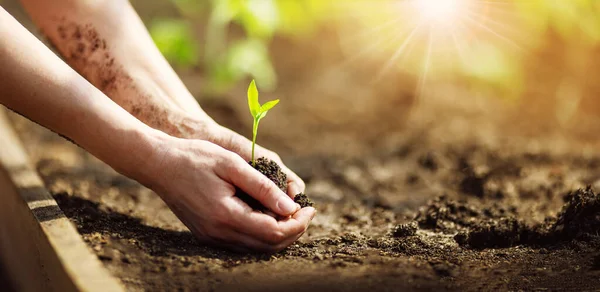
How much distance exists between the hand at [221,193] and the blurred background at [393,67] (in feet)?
4.87

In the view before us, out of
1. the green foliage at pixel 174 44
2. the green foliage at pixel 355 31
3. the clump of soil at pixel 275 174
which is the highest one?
the green foliage at pixel 355 31

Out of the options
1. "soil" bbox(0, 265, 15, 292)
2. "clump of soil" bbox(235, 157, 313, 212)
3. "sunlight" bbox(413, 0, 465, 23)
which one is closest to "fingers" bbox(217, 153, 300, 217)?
"clump of soil" bbox(235, 157, 313, 212)

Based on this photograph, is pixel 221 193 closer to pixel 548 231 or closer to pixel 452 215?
pixel 452 215

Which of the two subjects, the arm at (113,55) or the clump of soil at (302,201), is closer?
the clump of soil at (302,201)

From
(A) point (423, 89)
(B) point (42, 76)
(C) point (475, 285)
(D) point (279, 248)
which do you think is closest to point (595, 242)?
(C) point (475, 285)

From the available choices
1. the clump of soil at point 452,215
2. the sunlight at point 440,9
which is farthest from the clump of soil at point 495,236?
the sunlight at point 440,9

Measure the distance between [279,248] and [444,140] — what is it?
5.56 ft

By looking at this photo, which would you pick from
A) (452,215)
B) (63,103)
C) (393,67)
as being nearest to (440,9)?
(393,67)

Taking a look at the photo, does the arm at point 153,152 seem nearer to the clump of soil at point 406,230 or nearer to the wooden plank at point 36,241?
the wooden plank at point 36,241

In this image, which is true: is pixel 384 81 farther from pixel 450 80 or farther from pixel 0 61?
pixel 0 61

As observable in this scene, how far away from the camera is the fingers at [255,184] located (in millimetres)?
1287

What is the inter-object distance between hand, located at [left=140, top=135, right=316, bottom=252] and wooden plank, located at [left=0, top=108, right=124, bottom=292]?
23 cm

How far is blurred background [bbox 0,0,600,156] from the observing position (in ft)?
9.74

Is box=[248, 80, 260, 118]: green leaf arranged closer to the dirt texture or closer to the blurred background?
the dirt texture
